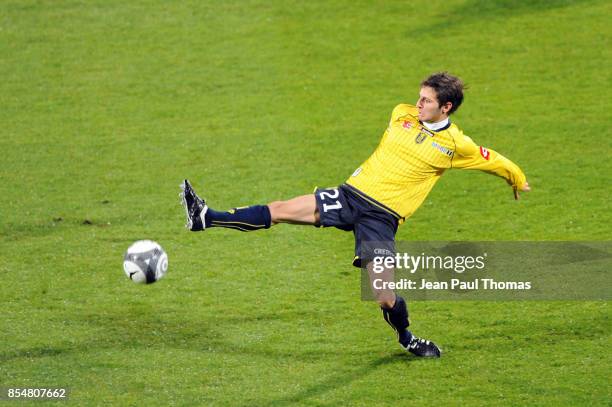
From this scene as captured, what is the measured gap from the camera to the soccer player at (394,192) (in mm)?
8594

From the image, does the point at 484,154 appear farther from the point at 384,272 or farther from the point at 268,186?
the point at 268,186

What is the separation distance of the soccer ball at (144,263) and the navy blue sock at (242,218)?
50cm

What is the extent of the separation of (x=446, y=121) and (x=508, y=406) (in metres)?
2.41

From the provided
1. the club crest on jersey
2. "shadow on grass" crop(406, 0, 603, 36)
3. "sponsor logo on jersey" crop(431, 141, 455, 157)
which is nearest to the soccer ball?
the club crest on jersey

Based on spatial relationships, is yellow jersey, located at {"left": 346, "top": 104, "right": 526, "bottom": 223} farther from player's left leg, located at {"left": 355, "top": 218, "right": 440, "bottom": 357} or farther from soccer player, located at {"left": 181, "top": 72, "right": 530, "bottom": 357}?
player's left leg, located at {"left": 355, "top": 218, "right": 440, "bottom": 357}

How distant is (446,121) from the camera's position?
8.73m

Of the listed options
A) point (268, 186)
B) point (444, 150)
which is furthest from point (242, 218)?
point (268, 186)

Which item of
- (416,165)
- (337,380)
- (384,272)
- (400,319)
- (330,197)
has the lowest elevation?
(337,380)

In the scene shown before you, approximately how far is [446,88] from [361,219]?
4.22ft

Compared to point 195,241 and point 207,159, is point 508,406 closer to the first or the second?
point 195,241

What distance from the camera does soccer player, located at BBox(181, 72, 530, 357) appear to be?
338 inches

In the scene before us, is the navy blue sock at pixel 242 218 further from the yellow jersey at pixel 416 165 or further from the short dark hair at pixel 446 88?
the short dark hair at pixel 446 88

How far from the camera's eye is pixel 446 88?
8617 millimetres

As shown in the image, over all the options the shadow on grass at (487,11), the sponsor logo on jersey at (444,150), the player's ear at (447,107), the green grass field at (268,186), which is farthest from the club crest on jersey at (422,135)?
the shadow on grass at (487,11)
